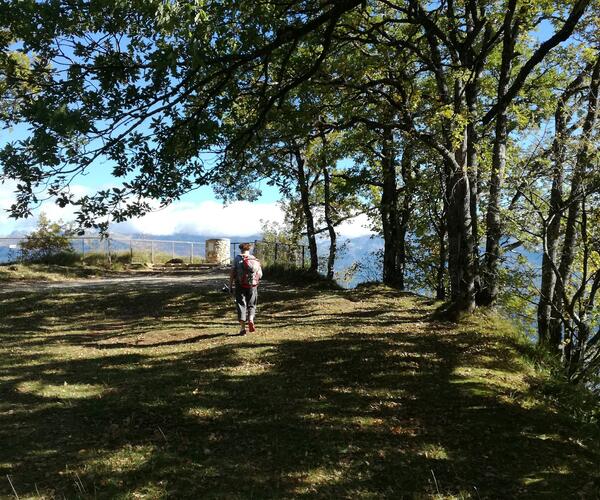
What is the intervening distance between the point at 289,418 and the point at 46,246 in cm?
2320

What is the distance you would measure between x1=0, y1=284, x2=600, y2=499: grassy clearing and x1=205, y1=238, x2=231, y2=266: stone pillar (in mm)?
22086

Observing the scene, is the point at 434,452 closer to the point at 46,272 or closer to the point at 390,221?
the point at 390,221

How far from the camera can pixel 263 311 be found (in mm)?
14211

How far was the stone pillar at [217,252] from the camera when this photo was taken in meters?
32.9

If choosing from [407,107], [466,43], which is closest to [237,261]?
[407,107]

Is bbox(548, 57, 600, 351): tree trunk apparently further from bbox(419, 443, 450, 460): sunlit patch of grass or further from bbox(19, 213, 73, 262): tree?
bbox(19, 213, 73, 262): tree

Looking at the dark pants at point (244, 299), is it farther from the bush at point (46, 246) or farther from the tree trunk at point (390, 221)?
the bush at point (46, 246)

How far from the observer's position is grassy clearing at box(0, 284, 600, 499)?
4.30 m

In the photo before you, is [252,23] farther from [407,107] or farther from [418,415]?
[407,107]

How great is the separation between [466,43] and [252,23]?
240 inches

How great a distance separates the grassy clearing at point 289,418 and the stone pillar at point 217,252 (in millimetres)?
22086

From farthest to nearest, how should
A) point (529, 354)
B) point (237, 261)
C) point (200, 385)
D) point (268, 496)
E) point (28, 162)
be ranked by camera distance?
point (237, 261), point (529, 354), point (200, 385), point (28, 162), point (268, 496)

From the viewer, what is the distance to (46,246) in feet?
81.3

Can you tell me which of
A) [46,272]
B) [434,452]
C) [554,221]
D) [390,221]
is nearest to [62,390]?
[434,452]
